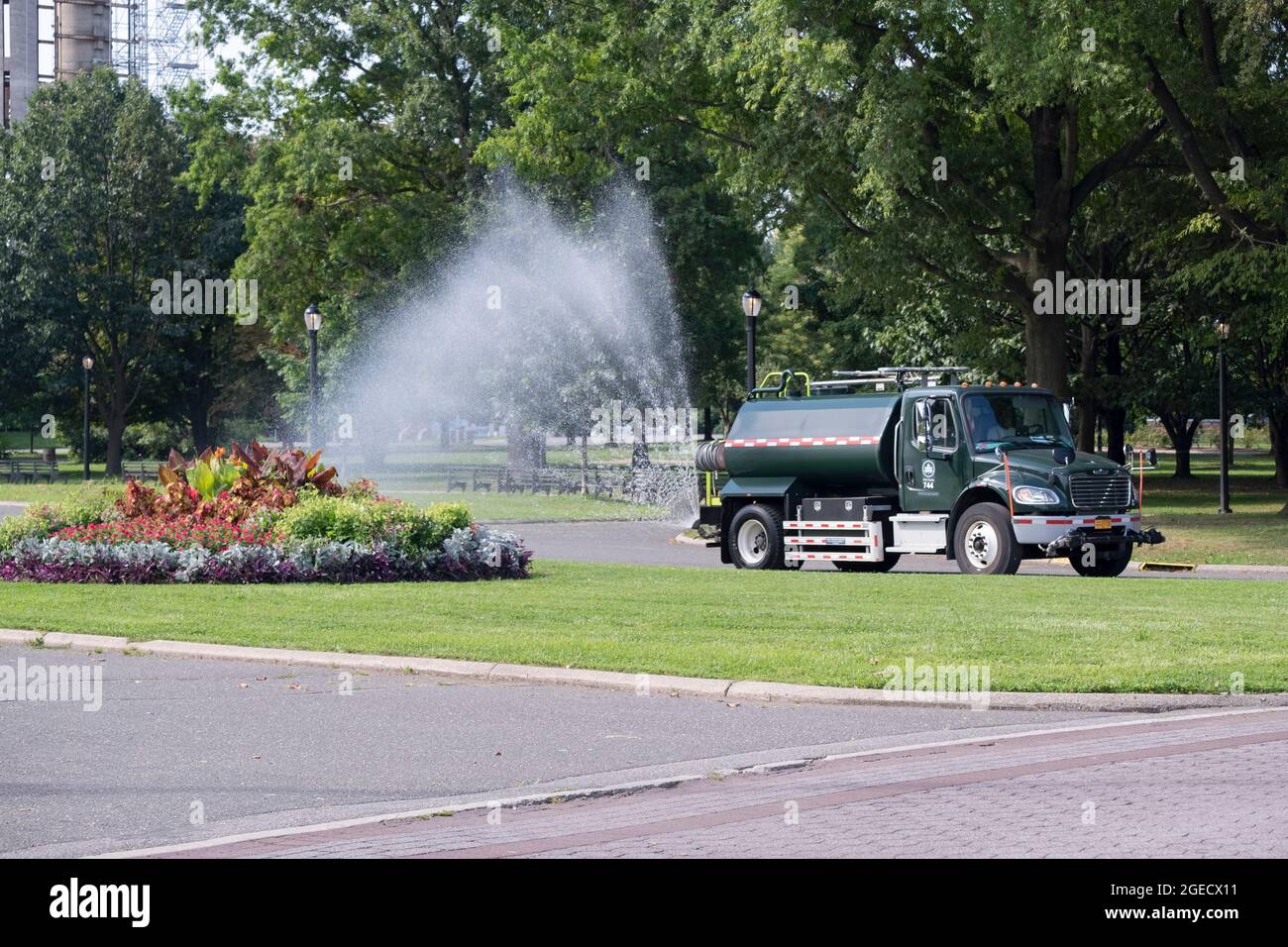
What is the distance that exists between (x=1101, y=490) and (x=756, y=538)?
5.36m

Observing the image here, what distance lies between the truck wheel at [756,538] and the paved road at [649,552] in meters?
0.37

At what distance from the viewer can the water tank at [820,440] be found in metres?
23.5

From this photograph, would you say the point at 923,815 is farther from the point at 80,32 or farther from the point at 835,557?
the point at 80,32

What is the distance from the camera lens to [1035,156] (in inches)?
1404

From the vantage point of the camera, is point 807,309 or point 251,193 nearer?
point 251,193

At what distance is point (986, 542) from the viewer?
22203mm

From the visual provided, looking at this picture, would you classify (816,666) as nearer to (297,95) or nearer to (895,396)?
(895,396)

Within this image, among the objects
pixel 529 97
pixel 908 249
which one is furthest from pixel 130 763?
pixel 529 97

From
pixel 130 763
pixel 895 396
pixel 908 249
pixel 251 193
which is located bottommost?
pixel 130 763

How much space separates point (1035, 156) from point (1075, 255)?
15.0 m

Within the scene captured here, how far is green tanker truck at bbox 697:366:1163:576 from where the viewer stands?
71.8ft

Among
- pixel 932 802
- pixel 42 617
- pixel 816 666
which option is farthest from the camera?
pixel 42 617

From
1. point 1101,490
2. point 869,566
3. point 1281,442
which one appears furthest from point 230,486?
point 1281,442
